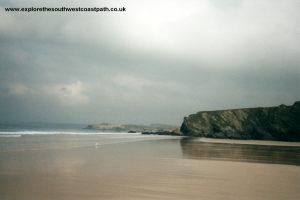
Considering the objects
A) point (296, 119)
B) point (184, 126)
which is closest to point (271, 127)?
point (296, 119)

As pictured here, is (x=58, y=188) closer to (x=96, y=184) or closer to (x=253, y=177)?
(x=96, y=184)

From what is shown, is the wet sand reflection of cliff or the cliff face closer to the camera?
the wet sand reflection of cliff

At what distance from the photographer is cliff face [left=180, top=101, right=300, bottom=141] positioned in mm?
75625

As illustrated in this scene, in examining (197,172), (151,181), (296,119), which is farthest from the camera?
(296,119)

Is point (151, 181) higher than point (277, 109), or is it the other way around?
point (277, 109)

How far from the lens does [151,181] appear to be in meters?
11.9

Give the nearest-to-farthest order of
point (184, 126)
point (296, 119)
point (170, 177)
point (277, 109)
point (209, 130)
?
point (170, 177) → point (296, 119) → point (277, 109) → point (209, 130) → point (184, 126)

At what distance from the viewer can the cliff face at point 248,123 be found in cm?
7562

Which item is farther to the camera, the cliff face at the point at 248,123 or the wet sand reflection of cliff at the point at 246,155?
the cliff face at the point at 248,123

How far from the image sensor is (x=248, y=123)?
8538 cm

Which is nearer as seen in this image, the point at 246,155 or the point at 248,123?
the point at 246,155

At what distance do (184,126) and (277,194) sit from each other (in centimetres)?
8991

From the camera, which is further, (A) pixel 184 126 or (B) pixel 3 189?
(A) pixel 184 126

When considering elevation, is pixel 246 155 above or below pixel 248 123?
below
